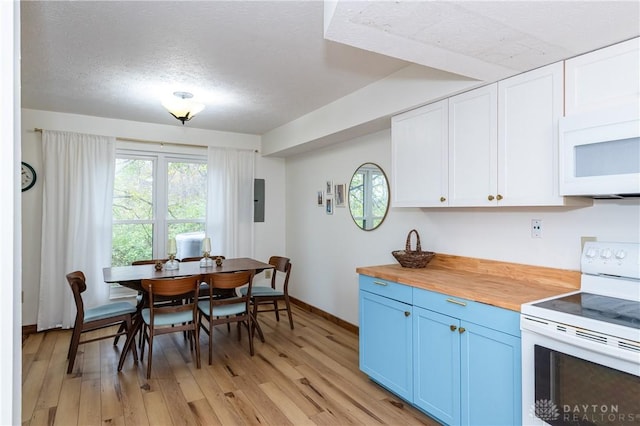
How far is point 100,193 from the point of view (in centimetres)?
422

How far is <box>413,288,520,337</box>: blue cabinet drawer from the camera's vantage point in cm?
182

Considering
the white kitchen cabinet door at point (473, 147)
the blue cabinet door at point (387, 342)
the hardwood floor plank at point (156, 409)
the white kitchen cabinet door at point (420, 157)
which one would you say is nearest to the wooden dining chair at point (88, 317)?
the hardwood floor plank at point (156, 409)

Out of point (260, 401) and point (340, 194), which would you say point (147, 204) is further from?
point (260, 401)

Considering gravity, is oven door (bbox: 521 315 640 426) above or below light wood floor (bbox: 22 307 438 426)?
above

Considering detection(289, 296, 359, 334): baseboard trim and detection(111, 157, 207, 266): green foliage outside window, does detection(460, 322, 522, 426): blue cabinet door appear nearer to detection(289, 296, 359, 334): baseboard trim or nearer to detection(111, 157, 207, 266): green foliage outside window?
detection(289, 296, 359, 334): baseboard trim

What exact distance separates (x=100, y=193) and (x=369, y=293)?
134 inches

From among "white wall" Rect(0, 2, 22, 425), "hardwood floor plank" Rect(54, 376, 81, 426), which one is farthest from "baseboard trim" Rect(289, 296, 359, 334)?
"white wall" Rect(0, 2, 22, 425)

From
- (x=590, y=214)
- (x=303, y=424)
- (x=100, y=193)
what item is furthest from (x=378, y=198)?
(x=100, y=193)

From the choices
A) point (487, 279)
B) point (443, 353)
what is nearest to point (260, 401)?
point (443, 353)

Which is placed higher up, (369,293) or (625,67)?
(625,67)

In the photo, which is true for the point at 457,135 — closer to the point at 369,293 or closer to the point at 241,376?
the point at 369,293

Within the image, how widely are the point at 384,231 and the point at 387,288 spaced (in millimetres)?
1060

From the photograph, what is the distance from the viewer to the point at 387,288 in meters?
2.59

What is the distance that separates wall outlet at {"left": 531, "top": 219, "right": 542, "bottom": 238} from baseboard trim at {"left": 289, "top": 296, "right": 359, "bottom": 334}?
214 cm
